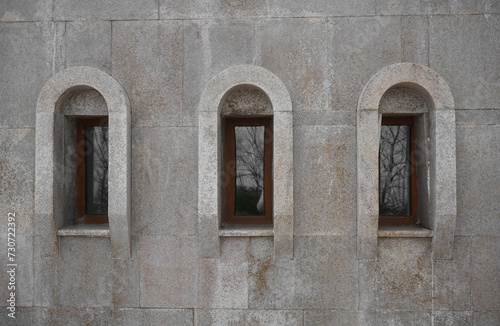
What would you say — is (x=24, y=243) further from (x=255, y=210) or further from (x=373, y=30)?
(x=373, y=30)

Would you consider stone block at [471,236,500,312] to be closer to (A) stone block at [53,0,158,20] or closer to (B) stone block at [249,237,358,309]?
(B) stone block at [249,237,358,309]

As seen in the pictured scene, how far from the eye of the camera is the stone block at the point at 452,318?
6289 millimetres

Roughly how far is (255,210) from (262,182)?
56 centimetres

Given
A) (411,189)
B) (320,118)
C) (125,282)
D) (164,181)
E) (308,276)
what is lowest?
(125,282)

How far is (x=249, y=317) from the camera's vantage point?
21.0 feet

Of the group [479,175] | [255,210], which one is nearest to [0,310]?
[255,210]

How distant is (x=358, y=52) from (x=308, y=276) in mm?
4160

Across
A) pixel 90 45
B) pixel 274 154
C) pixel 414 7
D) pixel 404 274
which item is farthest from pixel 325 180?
pixel 90 45

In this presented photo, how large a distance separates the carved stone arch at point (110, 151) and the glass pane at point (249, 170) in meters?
2.04

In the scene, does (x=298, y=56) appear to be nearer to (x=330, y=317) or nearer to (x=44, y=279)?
(x=330, y=317)

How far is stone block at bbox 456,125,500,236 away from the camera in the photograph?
20.7ft

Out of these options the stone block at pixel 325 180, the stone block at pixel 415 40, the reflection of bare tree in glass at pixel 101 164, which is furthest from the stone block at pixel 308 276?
the stone block at pixel 415 40

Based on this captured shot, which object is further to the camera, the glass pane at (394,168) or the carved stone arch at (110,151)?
the glass pane at (394,168)

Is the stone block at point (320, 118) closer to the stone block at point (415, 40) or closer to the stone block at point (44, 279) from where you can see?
the stone block at point (415, 40)
